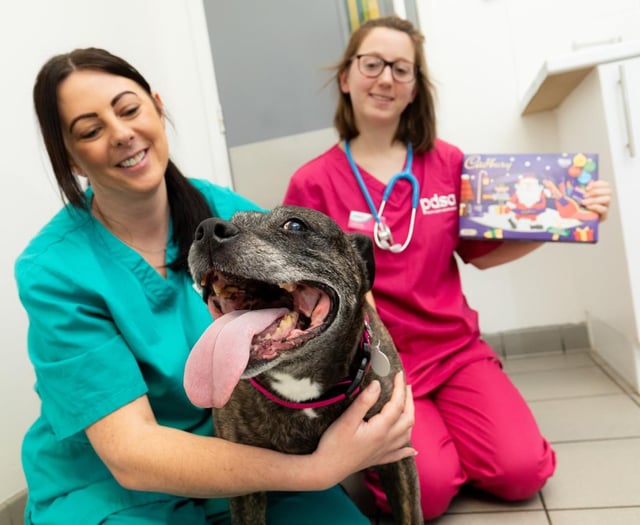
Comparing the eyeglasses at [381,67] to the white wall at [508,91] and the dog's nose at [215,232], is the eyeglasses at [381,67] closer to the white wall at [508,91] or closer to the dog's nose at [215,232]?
the white wall at [508,91]

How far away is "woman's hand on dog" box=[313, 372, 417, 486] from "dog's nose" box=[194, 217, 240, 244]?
454 millimetres

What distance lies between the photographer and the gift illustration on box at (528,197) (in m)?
1.59

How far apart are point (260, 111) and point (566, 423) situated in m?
2.12

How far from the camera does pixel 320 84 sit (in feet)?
9.00

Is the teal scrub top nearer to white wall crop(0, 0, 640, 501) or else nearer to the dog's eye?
the dog's eye

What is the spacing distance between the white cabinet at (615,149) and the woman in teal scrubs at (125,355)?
4.05 feet

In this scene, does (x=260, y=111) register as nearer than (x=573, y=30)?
No

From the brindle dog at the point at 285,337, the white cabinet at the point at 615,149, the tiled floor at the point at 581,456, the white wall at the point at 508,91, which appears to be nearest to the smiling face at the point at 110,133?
the brindle dog at the point at 285,337

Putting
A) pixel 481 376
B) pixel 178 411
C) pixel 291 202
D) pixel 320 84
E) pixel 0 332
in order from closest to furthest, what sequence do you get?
1. pixel 178 411
2. pixel 0 332
3. pixel 481 376
4. pixel 291 202
5. pixel 320 84

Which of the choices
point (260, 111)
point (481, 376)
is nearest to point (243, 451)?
point (481, 376)

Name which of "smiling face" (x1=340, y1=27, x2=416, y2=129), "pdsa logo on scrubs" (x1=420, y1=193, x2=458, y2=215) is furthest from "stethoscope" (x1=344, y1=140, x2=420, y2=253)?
"smiling face" (x1=340, y1=27, x2=416, y2=129)

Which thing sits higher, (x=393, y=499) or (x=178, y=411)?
(x=178, y=411)

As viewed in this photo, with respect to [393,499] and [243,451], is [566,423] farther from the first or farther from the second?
[243,451]

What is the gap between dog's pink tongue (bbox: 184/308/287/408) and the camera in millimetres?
781
